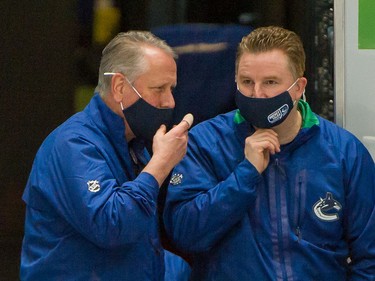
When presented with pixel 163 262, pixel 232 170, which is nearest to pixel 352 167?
pixel 232 170

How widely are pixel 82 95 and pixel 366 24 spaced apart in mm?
1201

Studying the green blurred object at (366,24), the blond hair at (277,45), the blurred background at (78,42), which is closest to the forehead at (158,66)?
the blond hair at (277,45)

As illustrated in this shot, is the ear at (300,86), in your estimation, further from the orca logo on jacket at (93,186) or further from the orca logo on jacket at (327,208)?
the orca logo on jacket at (93,186)

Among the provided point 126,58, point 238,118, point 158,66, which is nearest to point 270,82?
point 238,118

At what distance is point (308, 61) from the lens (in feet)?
13.0

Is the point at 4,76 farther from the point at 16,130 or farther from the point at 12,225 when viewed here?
the point at 12,225

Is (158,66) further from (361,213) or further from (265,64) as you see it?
(361,213)

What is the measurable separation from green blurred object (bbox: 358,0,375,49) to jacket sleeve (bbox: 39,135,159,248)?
1.22 meters

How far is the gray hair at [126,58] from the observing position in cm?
315

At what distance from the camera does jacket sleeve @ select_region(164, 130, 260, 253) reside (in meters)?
3.14

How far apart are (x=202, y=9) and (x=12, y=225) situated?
123 cm

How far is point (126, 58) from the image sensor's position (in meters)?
3.17

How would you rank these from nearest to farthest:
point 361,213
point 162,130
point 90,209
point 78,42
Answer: point 90,209
point 162,130
point 361,213
point 78,42

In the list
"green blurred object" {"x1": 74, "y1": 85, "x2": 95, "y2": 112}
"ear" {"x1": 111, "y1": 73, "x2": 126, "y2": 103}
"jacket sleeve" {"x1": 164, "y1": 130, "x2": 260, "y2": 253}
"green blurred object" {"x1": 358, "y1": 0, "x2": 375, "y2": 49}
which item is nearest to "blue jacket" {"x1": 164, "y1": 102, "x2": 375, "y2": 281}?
"jacket sleeve" {"x1": 164, "y1": 130, "x2": 260, "y2": 253}
